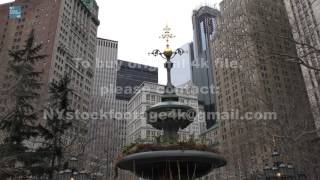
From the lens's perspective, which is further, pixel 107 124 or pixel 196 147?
pixel 107 124

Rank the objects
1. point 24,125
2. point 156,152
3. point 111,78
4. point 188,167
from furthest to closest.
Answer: point 111,78 < point 24,125 < point 188,167 < point 156,152

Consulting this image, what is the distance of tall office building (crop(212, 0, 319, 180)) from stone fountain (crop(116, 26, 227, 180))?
3460 mm

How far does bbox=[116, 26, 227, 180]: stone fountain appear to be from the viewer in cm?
1275

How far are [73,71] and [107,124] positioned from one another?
64029 mm

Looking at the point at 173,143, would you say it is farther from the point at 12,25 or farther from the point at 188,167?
the point at 12,25

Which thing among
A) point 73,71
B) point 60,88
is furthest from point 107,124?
point 73,71

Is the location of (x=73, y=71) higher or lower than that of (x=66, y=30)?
lower

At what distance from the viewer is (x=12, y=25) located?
10931 cm

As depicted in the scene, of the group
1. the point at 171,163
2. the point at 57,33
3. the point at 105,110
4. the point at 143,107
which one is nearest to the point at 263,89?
the point at 171,163

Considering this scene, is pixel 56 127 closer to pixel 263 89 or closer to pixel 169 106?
pixel 169 106

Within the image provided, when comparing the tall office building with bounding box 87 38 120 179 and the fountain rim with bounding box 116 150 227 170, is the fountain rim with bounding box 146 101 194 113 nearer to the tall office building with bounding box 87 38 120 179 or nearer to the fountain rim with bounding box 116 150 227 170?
the fountain rim with bounding box 116 150 227 170

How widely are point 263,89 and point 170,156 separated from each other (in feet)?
72.9

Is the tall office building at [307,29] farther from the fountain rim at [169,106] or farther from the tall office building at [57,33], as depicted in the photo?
the tall office building at [57,33]

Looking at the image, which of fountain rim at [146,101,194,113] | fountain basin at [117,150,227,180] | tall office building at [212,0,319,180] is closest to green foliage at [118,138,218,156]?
fountain basin at [117,150,227,180]
